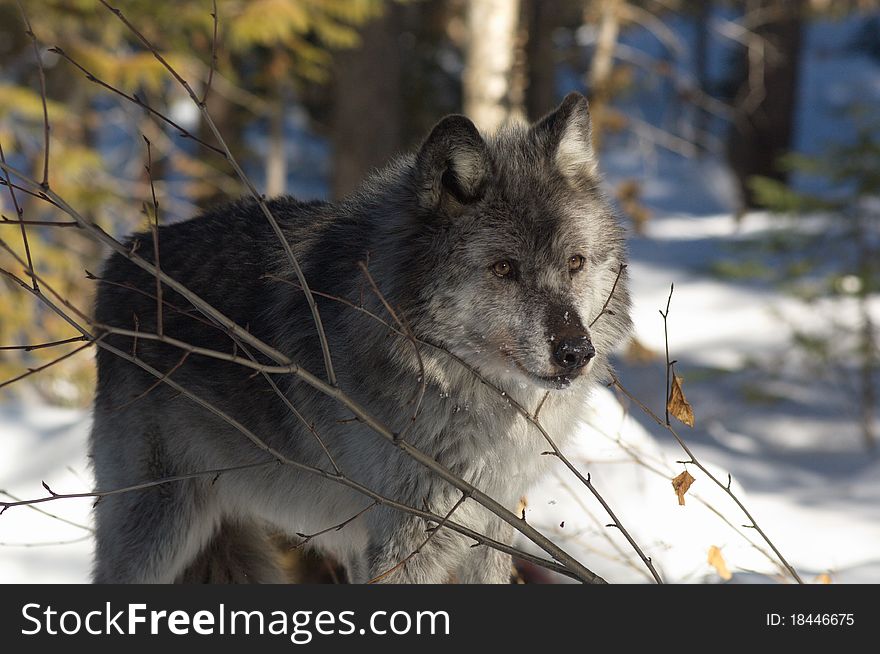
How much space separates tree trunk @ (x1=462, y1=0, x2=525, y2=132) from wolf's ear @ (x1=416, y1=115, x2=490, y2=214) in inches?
188

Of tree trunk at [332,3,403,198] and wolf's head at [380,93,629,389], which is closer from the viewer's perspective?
wolf's head at [380,93,629,389]

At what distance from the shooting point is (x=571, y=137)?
3479 millimetres

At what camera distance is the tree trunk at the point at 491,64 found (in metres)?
7.89

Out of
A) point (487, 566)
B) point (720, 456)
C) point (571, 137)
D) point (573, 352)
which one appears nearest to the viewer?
point (573, 352)

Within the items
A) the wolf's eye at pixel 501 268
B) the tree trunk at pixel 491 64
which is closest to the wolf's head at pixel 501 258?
the wolf's eye at pixel 501 268

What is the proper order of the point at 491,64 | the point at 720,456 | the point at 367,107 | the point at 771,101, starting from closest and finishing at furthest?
1. the point at 491,64
2. the point at 720,456
3. the point at 367,107
4. the point at 771,101

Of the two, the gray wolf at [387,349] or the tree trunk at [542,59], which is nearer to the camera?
the gray wolf at [387,349]

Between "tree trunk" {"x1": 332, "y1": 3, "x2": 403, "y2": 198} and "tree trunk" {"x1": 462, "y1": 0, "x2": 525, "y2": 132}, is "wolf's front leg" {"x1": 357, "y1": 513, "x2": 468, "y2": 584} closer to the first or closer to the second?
"tree trunk" {"x1": 462, "y1": 0, "x2": 525, "y2": 132}

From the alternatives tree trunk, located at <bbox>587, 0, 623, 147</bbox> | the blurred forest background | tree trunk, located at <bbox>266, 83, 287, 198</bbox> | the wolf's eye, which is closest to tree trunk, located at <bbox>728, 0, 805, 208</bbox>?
the blurred forest background

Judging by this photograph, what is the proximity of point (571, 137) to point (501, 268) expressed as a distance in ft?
2.24

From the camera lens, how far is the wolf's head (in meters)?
3.06

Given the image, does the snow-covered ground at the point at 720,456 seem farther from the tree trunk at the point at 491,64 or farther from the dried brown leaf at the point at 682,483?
the tree trunk at the point at 491,64

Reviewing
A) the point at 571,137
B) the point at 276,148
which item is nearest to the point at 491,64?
the point at 571,137

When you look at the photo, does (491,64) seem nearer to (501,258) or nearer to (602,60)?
(501,258)
